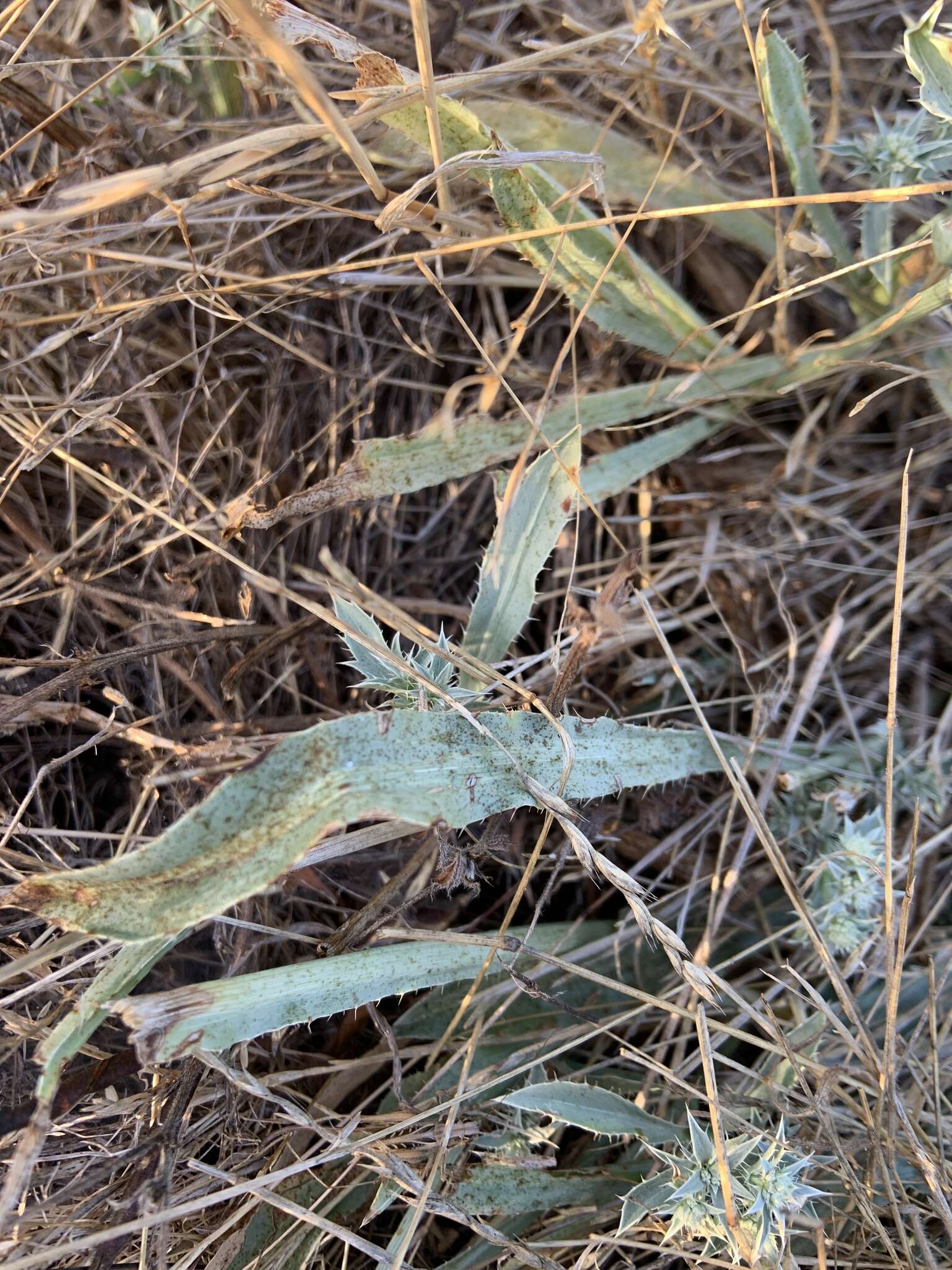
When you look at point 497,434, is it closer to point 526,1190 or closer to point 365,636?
point 365,636

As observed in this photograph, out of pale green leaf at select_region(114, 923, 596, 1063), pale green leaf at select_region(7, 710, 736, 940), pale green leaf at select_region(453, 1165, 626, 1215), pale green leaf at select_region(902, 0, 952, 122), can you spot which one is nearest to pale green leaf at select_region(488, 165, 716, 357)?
pale green leaf at select_region(902, 0, 952, 122)

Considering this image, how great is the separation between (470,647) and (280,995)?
0.50 metres

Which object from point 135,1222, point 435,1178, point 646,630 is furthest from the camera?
point 646,630

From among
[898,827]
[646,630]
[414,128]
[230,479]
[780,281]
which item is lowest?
[898,827]

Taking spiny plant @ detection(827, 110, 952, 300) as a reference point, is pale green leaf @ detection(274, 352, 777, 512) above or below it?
below

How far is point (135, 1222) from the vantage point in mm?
935

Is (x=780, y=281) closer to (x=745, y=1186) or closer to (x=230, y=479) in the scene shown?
(x=230, y=479)

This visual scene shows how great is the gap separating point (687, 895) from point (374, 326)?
3.63 ft

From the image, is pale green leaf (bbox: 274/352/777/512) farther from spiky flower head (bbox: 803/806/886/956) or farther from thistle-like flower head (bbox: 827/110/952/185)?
spiky flower head (bbox: 803/806/886/956)

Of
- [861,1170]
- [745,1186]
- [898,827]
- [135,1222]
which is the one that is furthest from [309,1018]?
[898,827]

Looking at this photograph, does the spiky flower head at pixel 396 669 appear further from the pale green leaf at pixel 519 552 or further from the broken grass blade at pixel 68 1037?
the broken grass blade at pixel 68 1037

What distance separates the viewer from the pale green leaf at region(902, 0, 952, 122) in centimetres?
117

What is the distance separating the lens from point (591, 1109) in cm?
111

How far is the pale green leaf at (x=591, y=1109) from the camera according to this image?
1.07 m
